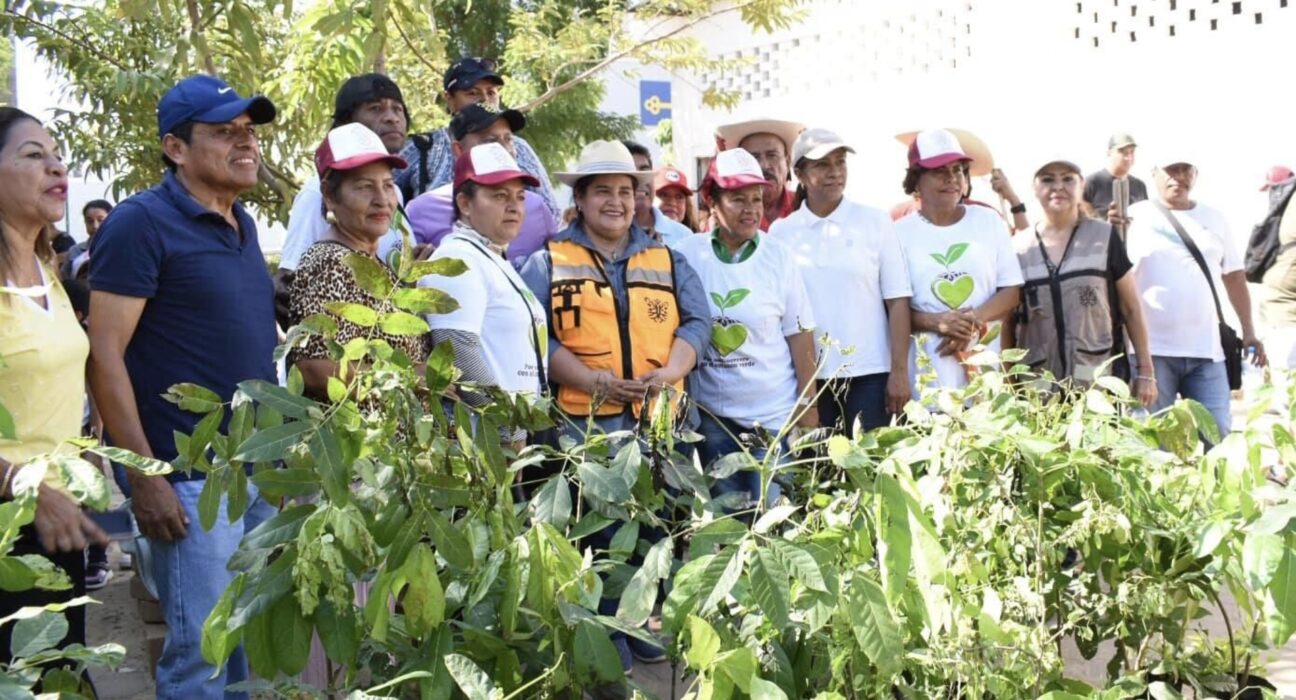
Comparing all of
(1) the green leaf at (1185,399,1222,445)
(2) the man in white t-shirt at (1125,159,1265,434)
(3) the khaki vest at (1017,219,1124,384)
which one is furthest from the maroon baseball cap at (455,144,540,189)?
(2) the man in white t-shirt at (1125,159,1265,434)

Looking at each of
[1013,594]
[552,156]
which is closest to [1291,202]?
[1013,594]

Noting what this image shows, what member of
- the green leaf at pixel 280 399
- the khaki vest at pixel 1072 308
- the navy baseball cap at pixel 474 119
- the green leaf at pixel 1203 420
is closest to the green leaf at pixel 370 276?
the green leaf at pixel 280 399

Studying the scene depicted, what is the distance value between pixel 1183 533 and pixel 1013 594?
0.39m

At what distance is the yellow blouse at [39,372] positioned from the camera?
305cm

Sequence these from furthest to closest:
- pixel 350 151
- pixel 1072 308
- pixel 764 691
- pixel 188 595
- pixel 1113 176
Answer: pixel 1113 176 → pixel 1072 308 → pixel 350 151 → pixel 188 595 → pixel 764 691

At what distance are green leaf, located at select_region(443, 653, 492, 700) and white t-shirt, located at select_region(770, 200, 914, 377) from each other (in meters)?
3.58

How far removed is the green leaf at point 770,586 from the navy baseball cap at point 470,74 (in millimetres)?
3919

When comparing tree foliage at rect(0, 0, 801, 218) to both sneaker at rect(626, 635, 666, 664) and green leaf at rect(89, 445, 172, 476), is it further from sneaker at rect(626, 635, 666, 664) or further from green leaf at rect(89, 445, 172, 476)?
sneaker at rect(626, 635, 666, 664)

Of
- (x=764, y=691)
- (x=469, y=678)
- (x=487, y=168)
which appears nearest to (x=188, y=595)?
(x=487, y=168)

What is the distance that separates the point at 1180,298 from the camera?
6008 mm

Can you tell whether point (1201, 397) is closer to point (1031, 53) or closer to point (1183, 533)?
point (1183, 533)

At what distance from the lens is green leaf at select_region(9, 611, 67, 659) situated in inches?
61.8

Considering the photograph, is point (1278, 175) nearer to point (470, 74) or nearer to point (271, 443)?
point (470, 74)

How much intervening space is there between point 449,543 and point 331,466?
18cm
